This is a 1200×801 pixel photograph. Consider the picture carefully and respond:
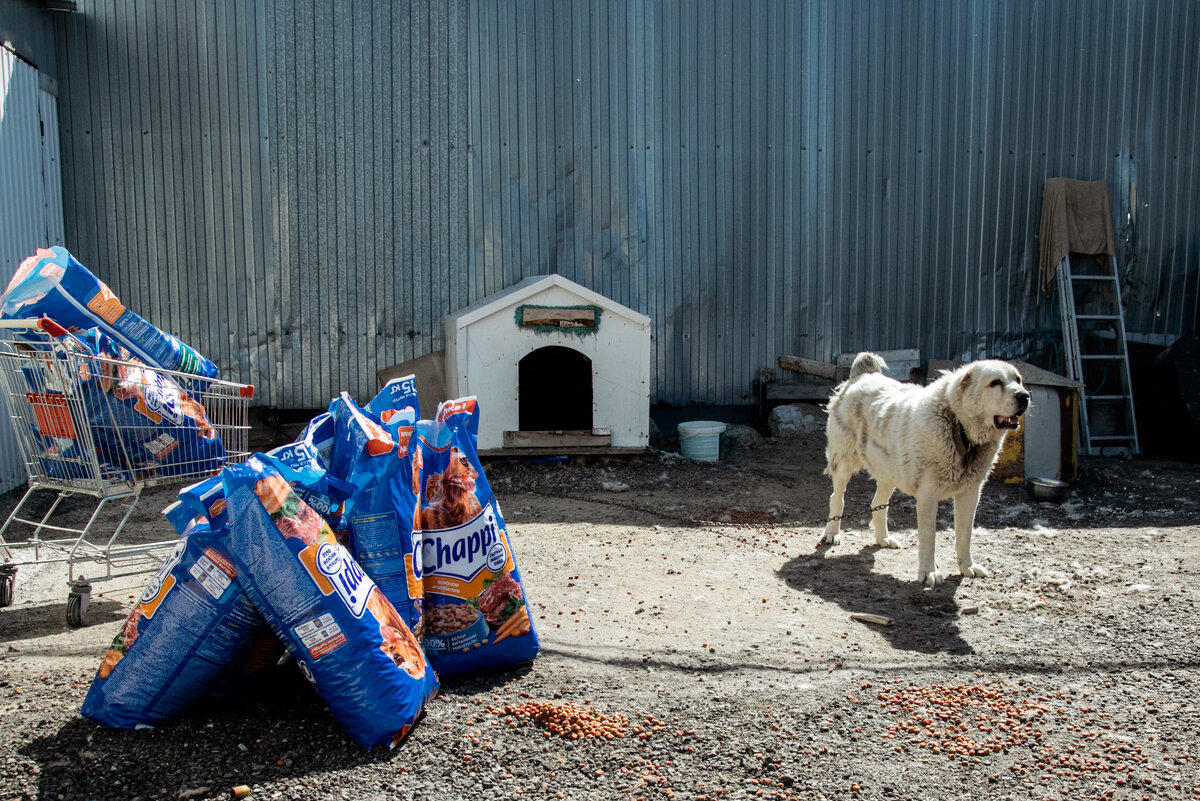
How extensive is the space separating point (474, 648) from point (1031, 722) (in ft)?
6.76

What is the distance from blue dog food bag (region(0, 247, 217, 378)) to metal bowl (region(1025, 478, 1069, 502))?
657 centimetres

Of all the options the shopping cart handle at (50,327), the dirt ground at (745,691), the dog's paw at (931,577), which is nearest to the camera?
the dirt ground at (745,691)

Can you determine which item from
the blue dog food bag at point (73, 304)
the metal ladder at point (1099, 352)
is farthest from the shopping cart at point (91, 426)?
the metal ladder at point (1099, 352)

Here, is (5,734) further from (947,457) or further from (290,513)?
(947,457)

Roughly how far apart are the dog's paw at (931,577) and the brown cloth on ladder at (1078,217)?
6.34m

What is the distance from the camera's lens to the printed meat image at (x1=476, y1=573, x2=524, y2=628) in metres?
3.15

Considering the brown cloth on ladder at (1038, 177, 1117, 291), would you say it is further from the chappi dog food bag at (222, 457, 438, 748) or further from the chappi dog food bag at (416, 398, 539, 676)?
the chappi dog food bag at (222, 457, 438, 748)

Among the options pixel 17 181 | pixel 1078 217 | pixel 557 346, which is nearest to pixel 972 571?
pixel 557 346

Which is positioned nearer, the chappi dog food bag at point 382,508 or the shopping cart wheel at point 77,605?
the chappi dog food bag at point 382,508

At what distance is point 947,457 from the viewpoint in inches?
181

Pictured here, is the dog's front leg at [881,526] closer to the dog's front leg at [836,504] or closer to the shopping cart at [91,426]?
the dog's front leg at [836,504]

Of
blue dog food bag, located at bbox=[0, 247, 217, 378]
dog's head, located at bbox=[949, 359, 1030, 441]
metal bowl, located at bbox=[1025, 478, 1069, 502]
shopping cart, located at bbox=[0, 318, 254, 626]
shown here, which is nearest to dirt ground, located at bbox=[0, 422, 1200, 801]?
shopping cart, located at bbox=[0, 318, 254, 626]

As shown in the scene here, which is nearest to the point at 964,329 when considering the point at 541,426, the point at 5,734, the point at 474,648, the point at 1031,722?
the point at 541,426

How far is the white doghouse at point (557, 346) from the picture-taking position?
24.7 ft
